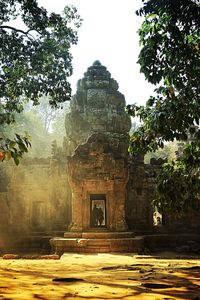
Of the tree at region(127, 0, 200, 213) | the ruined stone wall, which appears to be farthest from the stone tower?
the tree at region(127, 0, 200, 213)

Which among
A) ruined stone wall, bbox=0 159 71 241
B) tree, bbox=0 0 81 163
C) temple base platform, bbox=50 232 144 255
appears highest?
tree, bbox=0 0 81 163

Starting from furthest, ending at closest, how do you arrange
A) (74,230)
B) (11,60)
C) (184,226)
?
1. (184,226)
2. (74,230)
3. (11,60)

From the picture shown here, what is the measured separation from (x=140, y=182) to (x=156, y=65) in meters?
14.4

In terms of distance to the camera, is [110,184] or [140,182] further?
[140,182]

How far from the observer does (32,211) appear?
→ 20.9m

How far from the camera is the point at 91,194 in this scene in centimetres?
1725

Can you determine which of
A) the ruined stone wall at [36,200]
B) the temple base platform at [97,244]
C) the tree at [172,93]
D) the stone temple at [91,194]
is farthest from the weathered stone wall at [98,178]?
the tree at [172,93]

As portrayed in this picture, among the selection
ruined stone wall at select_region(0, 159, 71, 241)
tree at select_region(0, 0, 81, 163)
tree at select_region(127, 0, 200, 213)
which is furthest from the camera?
ruined stone wall at select_region(0, 159, 71, 241)

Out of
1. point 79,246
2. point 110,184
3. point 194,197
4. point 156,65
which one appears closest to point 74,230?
point 79,246

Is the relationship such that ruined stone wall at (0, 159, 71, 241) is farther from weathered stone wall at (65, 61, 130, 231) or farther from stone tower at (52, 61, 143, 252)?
weathered stone wall at (65, 61, 130, 231)

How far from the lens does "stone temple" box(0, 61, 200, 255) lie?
15.9 meters

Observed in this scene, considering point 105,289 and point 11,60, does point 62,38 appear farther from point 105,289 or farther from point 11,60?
point 105,289

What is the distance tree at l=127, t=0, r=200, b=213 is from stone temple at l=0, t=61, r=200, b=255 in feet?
24.5

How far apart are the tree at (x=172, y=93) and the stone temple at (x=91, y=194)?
7.46 meters
